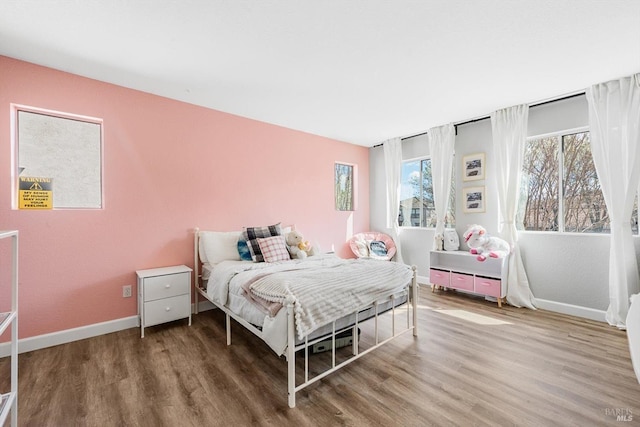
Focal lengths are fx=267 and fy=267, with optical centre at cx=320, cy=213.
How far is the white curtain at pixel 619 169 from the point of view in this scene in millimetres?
2693

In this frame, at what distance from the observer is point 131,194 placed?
9.45 feet

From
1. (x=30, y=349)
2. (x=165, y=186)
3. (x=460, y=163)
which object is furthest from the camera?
(x=460, y=163)

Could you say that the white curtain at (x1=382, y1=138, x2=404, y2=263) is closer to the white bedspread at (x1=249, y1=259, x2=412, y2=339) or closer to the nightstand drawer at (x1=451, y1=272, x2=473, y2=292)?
the nightstand drawer at (x1=451, y1=272, x2=473, y2=292)

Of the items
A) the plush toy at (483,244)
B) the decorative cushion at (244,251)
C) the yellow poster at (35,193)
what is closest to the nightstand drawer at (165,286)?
the decorative cushion at (244,251)

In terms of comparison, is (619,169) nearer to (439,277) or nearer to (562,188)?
(562,188)

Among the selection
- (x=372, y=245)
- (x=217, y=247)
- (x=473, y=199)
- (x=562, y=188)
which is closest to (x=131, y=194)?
(x=217, y=247)

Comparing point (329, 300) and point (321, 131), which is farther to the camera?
point (321, 131)

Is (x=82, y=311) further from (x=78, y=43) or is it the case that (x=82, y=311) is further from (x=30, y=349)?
(x=78, y=43)

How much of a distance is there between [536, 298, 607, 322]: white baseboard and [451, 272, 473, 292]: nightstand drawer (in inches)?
29.9

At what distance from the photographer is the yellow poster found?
93.7 inches

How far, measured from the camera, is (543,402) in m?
1.73

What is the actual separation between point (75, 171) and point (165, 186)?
0.78m

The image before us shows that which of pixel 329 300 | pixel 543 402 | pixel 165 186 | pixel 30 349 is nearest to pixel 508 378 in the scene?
pixel 543 402
